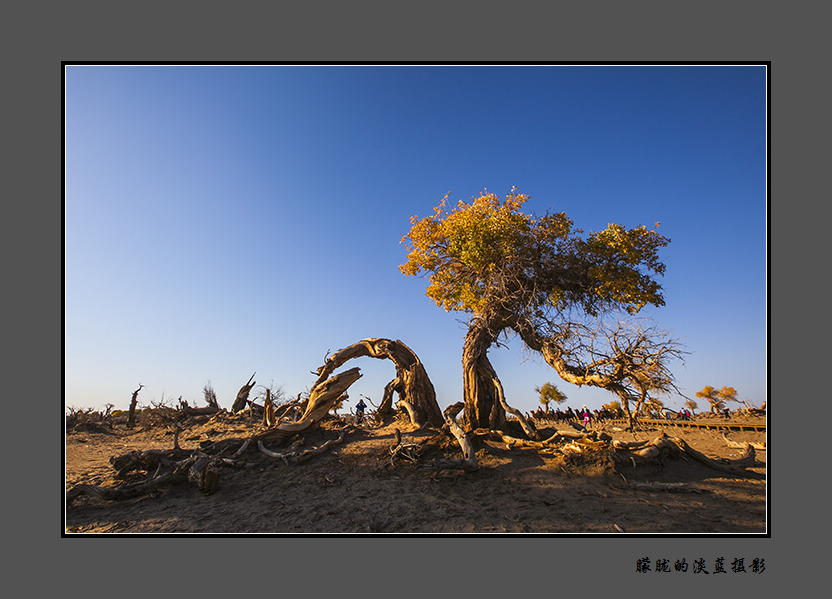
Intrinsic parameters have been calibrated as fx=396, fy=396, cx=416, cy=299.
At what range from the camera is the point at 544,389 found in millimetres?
42875

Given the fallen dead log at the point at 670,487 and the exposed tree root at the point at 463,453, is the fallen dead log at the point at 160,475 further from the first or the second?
the fallen dead log at the point at 670,487

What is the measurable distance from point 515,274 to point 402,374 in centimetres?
556

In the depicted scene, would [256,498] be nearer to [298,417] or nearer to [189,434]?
[298,417]

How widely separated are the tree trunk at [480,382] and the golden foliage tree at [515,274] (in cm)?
3

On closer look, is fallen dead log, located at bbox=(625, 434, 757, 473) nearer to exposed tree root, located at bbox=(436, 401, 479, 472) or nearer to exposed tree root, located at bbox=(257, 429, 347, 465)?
exposed tree root, located at bbox=(436, 401, 479, 472)

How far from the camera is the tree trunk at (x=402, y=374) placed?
13953 millimetres

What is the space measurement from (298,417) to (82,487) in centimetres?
658

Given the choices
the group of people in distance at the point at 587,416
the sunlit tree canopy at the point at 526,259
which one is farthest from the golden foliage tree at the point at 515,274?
the group of people in distance at the point at 587,416

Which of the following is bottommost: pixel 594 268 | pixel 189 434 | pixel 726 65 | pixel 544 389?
pixel 544 389

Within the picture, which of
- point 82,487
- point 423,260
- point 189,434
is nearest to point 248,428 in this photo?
point 189,434

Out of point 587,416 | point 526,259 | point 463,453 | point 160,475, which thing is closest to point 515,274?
point 526,259

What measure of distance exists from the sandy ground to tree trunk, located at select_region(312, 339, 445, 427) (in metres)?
2.18

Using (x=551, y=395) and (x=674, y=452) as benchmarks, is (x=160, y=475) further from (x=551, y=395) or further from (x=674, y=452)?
(x=551, y=395)

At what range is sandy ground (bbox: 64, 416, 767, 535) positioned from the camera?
7602mm
